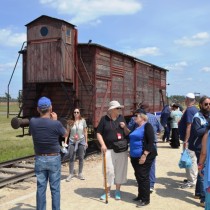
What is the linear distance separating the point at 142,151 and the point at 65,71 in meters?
6.11

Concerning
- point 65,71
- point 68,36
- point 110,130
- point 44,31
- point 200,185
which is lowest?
point 200,185

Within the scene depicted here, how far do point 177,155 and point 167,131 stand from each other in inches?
125

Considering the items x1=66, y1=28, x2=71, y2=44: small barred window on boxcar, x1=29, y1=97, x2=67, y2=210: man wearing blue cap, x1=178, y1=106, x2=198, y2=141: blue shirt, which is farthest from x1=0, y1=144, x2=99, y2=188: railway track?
x1=66, y1=28, x2=71, y2=44: small barred window on boxcar

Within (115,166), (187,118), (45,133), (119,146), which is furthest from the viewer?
(187,118)

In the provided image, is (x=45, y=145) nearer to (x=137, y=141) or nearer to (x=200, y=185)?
(x=137, y=141)

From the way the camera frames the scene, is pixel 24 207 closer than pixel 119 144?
Yes

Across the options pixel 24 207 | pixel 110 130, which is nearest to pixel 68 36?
pixel 110 130

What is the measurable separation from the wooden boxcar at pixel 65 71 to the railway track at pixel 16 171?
2.27 metres

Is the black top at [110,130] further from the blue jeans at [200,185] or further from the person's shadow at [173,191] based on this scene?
the person's shadow at [173,191]

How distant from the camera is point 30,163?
9.89 meters

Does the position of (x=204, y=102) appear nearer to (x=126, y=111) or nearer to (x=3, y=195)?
(x=3, y=195)

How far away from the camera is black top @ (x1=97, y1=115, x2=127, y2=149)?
239 inches

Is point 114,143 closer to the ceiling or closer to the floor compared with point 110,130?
closer to the floor

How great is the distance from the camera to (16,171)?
8.62 m
